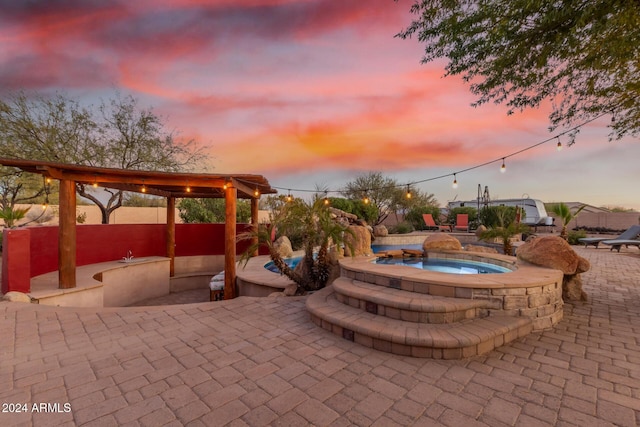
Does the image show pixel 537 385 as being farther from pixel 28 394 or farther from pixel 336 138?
pixel 336 138

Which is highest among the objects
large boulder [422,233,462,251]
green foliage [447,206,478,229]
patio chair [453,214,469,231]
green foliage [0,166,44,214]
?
green foliage [0,166,44,214]

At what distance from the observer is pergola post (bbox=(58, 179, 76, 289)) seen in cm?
536

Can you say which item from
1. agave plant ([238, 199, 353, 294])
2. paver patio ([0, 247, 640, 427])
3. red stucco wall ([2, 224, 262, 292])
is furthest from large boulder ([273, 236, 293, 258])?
paver patio ([0, 247, 640, 427])

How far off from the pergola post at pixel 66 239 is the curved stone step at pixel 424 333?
5.30 metres

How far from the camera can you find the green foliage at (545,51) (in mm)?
3658

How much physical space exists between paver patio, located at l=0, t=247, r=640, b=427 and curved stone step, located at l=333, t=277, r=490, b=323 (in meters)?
0.49

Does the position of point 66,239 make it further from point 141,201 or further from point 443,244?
point 141,201

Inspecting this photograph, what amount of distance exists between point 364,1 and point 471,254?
666 cm

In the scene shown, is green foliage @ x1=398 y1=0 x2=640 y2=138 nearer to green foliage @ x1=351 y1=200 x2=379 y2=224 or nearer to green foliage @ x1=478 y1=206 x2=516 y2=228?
green foliage @ x1=351 y1=200 x2=379 y2=224

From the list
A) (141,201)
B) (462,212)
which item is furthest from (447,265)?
(141,201)

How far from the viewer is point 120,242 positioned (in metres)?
8.34

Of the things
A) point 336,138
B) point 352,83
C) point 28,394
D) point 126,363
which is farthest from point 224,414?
point 336,138

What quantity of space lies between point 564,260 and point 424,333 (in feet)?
11.3

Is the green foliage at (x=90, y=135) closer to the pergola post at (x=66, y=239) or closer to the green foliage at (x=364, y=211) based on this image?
the pergola post at (x=66, y=239)
